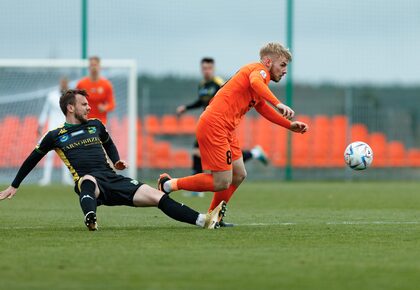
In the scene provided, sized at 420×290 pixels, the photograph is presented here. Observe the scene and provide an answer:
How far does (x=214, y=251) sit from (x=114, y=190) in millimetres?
2218

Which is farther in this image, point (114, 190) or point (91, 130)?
point (91, 130)

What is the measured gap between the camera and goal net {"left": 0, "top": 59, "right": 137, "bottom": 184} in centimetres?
2195

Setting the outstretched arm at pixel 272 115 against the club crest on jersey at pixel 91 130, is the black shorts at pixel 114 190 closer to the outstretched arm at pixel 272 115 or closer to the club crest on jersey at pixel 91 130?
the club crest on jersey at pixel 91 130

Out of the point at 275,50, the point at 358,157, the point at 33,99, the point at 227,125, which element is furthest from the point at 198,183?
the point at 33,99

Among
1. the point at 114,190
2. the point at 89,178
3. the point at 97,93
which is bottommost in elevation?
the point at 114,190

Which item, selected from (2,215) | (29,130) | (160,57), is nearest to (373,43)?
(160,57)

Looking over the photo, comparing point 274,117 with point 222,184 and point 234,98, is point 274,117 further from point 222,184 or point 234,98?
point 222,184

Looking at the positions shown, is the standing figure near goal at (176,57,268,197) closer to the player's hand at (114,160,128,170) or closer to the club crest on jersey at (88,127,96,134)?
the club crest on jersey at (88,127,96,134)

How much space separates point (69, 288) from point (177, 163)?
62.1 feet

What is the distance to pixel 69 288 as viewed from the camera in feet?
18.3

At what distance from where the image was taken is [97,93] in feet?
53.5

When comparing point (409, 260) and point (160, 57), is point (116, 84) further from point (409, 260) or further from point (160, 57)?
point (409, 260)

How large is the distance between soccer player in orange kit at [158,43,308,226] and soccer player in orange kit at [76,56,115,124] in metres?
6.53

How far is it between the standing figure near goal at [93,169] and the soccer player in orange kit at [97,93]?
21.3 ft
